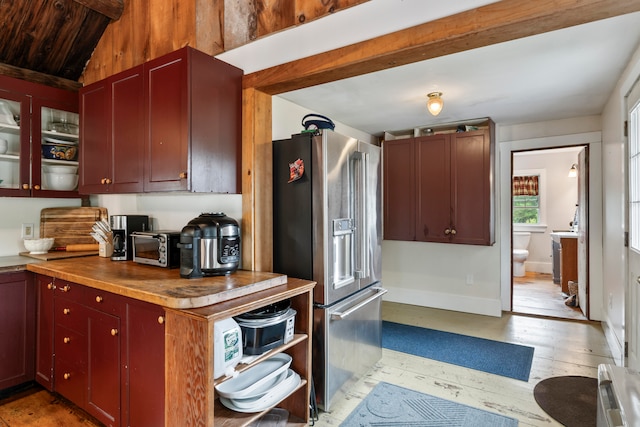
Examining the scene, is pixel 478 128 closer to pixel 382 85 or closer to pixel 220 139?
pixel 382 85

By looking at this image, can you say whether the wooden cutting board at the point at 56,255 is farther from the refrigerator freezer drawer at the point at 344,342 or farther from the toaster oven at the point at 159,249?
the refrigerator freezer drawer at the point at 344,342

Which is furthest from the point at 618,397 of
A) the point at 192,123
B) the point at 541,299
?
the point at 541,299

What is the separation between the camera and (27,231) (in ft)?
9.73

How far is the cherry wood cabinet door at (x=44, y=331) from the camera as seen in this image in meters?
2.37

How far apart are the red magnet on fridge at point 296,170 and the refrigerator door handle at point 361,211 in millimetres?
479

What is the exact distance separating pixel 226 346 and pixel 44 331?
1748 mm

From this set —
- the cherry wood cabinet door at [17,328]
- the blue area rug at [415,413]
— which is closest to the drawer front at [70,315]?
the cherry wood cabinet door at [17,328]

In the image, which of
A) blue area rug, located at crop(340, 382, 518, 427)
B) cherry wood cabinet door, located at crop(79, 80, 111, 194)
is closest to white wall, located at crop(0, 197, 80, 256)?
cherry wood cabinet door, located at crop(79, 80, 111, 194)

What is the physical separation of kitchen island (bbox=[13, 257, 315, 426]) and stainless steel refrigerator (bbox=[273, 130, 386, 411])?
200mm

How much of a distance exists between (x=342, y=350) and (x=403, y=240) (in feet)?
7.94

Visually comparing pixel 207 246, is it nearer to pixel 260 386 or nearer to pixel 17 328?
pixel 260 386

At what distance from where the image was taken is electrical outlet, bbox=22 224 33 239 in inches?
116

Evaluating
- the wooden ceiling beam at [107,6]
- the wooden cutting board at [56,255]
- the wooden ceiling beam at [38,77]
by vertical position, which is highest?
the wooden ceiling beam at [107,6]

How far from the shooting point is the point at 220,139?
224cm
